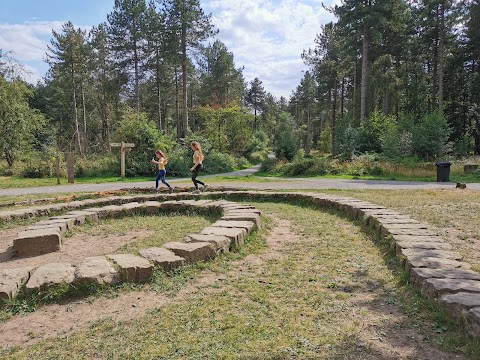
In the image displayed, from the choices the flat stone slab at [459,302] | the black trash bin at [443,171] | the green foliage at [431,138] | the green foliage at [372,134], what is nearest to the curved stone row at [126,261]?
the flat stone slab at [459,302]

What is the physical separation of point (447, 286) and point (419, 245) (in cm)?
140

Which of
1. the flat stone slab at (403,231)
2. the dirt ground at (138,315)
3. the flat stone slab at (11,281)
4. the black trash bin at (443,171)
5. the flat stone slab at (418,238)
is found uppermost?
the black trash bin at (443,171)

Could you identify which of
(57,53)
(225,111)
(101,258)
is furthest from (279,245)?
(57,53)

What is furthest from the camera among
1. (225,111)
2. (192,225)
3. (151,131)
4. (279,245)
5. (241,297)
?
(225,111)

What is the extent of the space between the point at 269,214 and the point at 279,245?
235 centimetres

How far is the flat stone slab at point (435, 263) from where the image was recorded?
135 inches

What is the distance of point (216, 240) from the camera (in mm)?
4496

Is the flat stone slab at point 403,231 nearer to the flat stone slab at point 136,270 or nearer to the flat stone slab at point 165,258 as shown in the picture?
the flat stone slab at point 165,258

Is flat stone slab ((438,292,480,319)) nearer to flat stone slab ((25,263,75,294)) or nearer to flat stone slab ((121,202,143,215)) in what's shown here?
flat stone slab ((25,263,75,294))

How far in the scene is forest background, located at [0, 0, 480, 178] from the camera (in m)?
19.7

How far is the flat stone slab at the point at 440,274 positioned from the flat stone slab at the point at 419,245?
2.49 feet

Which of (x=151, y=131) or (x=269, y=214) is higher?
(x=151, y=131)

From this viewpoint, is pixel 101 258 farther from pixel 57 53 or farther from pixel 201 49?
pixel 57 53

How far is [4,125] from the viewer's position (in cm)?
2036
